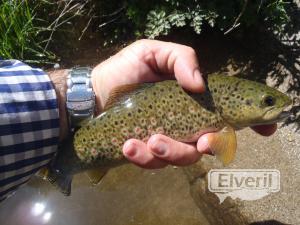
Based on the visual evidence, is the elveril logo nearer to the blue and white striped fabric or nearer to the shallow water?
the shallow water

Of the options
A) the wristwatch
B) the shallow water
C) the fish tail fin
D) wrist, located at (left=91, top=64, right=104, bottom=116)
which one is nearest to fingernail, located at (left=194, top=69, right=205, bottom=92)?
the wristwatch

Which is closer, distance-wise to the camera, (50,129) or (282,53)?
(50,129)

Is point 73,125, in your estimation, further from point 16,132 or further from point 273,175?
point 273,175

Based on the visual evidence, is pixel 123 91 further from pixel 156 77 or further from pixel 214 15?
pixel 214 15

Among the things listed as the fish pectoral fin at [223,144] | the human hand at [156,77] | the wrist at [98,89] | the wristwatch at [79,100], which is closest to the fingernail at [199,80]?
the human hand at [156,77]

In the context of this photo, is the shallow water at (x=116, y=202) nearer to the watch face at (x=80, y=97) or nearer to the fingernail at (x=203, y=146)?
the fingernail at (x=203, y=146)

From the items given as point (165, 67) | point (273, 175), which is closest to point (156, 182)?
point (273, 175)

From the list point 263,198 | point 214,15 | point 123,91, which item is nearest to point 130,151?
point 123,91
